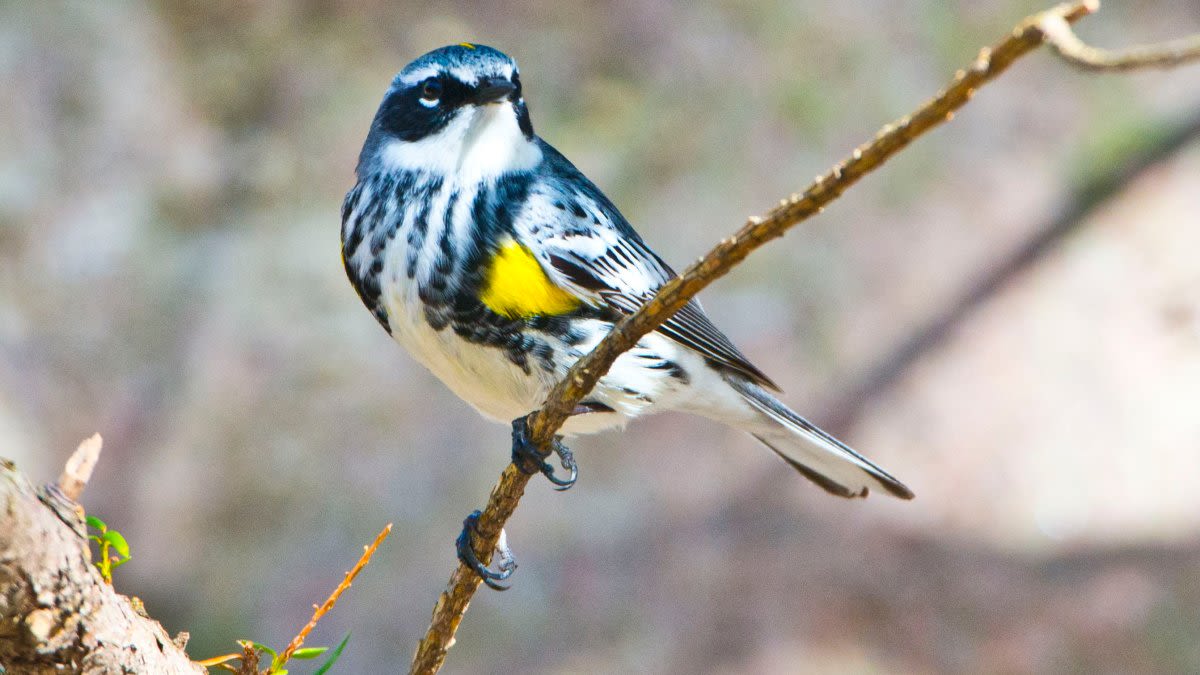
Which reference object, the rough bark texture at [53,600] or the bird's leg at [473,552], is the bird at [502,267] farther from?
the rough bark texture at [53,600]

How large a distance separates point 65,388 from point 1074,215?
457 centimetres

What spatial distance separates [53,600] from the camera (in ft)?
4.41

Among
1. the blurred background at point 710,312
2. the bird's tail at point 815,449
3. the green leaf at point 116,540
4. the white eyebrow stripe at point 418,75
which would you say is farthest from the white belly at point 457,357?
the blurred background at point 710,312

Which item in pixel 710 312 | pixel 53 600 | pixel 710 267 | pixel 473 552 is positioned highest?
pixel 710 312

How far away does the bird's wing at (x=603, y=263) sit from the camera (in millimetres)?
2428

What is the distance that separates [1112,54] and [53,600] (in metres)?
1.33

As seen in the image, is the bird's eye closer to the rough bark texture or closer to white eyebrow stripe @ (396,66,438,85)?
white eyebrow stripe @ (396,66,438,85)

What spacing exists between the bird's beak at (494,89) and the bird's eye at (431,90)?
10 cm

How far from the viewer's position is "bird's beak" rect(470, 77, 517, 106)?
7.98 feet

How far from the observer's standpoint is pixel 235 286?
17.5 ft

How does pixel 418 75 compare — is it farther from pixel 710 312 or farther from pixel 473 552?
pixel 710 312

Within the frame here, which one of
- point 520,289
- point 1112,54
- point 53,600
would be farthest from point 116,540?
point 1112,54

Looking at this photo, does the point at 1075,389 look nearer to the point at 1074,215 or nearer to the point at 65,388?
the point at 1074,215

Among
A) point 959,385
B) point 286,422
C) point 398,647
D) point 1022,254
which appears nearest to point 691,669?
point 398,647
